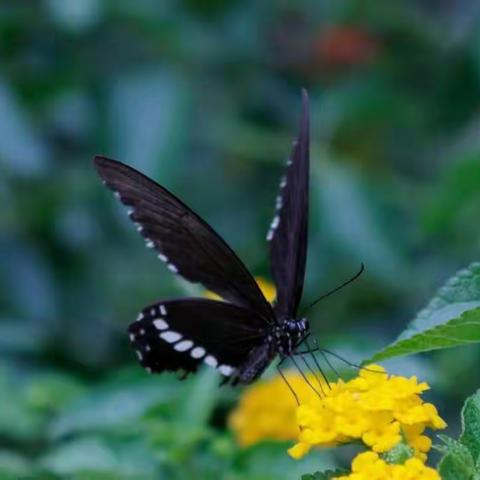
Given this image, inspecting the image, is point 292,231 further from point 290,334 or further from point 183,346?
point 183,346

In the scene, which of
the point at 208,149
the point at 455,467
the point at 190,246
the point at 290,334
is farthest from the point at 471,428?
the point at 208,149

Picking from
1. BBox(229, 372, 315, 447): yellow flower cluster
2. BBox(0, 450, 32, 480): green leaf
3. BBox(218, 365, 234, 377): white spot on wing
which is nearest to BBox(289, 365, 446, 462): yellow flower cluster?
BBox(0, 450, 32, 480): green leaf

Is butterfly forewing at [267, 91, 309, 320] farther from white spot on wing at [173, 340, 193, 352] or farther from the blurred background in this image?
the blurred background

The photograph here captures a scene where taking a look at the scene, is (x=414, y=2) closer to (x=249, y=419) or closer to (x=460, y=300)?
(x=249, y=419)

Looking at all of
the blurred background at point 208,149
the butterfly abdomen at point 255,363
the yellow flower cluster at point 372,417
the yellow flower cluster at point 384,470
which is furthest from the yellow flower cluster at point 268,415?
the yellow flower cluster at point 384,470

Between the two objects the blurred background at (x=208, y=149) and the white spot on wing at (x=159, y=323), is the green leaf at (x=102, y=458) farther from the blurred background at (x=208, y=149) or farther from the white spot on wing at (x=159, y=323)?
the blurred background at (x=208, y=149)

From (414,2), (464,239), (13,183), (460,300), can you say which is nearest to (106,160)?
(460,300)
